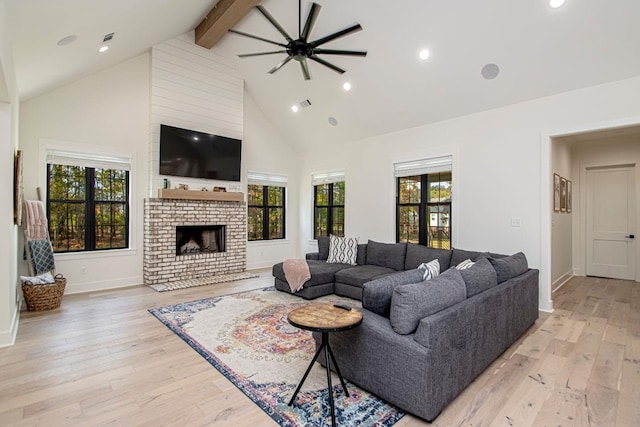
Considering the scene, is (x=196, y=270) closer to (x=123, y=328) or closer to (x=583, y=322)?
(x=123, y=328)

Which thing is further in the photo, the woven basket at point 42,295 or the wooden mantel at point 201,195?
the wooden mantel at point 201,195

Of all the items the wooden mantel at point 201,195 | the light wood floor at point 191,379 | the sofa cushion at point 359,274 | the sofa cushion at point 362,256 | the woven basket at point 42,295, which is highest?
the wooden mantel at point 201,195

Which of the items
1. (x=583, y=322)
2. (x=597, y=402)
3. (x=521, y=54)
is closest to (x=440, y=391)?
(x=597, y=402)

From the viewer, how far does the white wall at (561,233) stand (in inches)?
213

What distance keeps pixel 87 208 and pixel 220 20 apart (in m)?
3.77

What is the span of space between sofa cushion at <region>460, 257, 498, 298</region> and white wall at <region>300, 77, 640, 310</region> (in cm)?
198

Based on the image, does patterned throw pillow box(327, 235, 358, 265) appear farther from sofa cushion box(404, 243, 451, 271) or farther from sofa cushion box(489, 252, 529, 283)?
sofa cushion box(489, 252, 529, 283)

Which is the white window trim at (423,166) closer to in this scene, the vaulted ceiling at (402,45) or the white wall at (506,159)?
the white wall at (506,159)

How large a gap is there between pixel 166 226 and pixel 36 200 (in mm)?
1835

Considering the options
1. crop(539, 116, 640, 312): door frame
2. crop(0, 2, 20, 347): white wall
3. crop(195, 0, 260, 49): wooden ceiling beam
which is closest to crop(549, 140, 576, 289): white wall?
crop(539, 116, 640, 312): door frame

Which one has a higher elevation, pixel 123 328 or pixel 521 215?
pixel 521 215

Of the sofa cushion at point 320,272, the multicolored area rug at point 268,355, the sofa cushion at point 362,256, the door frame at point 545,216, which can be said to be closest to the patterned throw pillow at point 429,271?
the multicolored area rug at point 268,355

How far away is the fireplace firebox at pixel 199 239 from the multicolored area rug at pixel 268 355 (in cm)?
195

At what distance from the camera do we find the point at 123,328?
3.71 m
